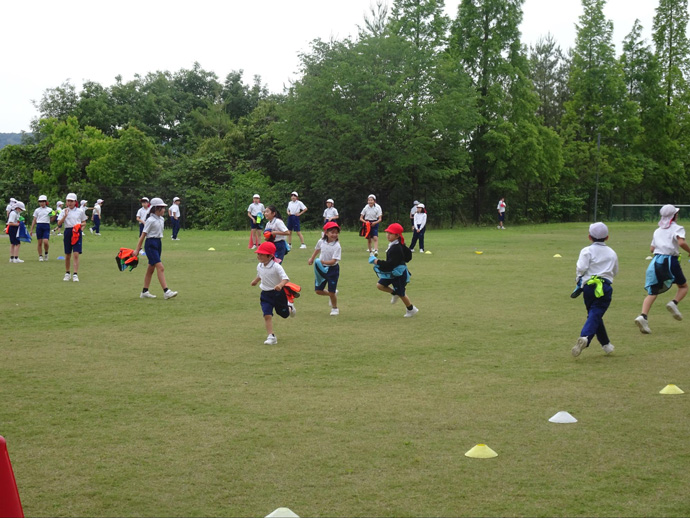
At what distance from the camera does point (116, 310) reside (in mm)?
13961

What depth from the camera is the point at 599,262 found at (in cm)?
999

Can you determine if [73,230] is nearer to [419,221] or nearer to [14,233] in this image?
[14,233]

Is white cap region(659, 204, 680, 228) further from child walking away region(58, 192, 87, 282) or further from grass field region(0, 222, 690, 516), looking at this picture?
child walking away region(58, 192, 87, 282)

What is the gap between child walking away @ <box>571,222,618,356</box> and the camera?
32.2 ft

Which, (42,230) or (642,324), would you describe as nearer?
(642,324)

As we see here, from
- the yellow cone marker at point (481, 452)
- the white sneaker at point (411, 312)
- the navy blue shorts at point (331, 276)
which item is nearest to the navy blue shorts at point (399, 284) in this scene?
the white sneaker at point (411, 312)

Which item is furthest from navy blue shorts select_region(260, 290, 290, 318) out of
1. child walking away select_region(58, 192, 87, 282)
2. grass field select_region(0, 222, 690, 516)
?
child walking away select_region(58, 192, 87, 282)

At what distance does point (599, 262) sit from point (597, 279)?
9.6 inches

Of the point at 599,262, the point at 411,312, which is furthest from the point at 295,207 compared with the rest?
the point at 599,262

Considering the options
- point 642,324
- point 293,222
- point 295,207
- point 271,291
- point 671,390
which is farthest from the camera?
point 293,222

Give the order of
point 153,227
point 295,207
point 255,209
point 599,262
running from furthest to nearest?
point 295,207, point 255,209, point 153,227, point 599,262

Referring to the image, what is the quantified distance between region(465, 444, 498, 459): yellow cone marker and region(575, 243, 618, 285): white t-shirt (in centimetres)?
445

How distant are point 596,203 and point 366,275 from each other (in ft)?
141

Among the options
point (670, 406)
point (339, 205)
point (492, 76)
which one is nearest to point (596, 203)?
point (492, 76)
